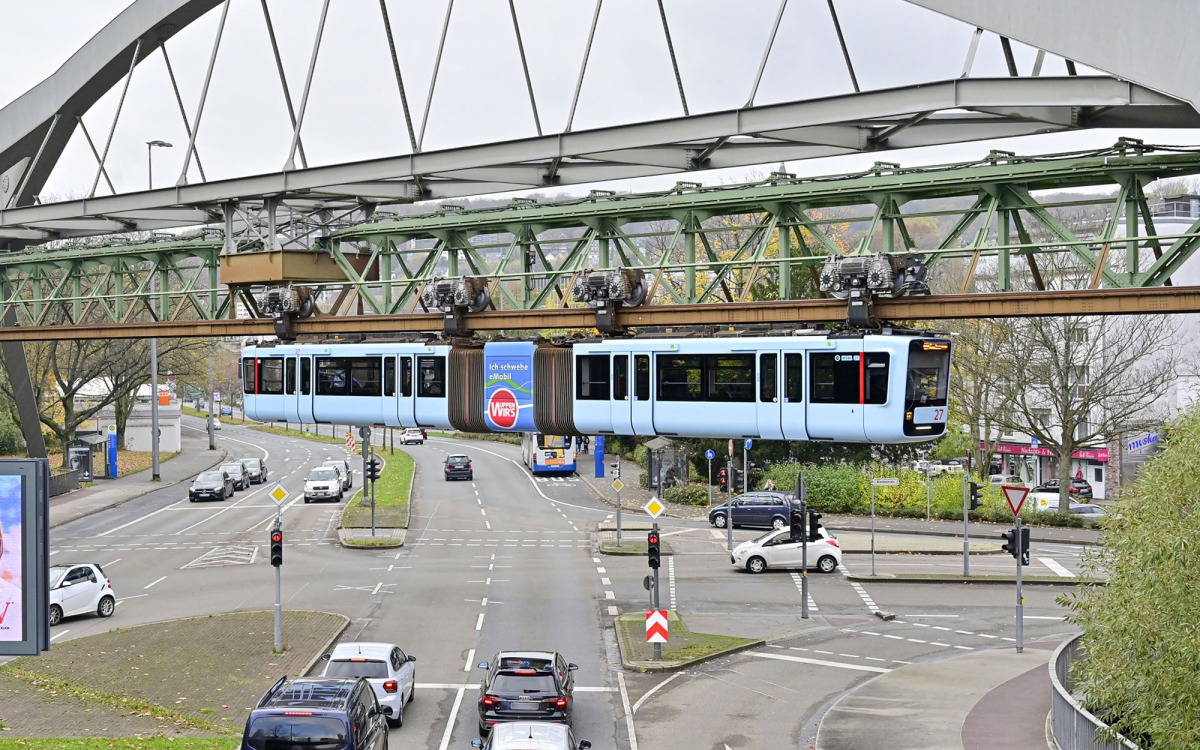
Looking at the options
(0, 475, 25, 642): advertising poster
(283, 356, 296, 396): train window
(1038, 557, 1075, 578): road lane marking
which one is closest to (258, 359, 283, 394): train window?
(283, 356, 296, 396): train window

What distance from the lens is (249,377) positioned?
3469cm

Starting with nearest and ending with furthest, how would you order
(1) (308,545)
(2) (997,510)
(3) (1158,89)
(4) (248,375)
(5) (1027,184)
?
(3) (1158,89), (5) (1027,184), (4) (248,375), (1) (308,545), (2) (997,510)

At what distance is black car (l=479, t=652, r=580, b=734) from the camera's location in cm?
2173

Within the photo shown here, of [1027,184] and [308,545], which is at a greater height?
[1027,184]

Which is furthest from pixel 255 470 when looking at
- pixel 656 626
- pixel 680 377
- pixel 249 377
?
pixel 680 377

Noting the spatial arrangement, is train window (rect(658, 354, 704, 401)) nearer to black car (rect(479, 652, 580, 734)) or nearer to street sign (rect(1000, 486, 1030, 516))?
black car (rect(479, 652, 580, 734))

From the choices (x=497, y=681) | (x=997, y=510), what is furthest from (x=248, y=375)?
(x=997, y=510)

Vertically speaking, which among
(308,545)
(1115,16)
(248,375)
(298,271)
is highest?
(1115,16)

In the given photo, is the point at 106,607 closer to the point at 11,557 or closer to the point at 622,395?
the point at 622,395

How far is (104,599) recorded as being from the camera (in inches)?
1329

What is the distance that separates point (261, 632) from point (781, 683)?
41.3 ft

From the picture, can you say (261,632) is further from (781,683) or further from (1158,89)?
(1158,89)

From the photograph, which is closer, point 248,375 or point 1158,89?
point 1158,89

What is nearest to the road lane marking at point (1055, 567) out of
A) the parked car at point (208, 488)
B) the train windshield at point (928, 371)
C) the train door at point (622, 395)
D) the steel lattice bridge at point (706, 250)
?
the steel lattice bridge at point (706, 250)
